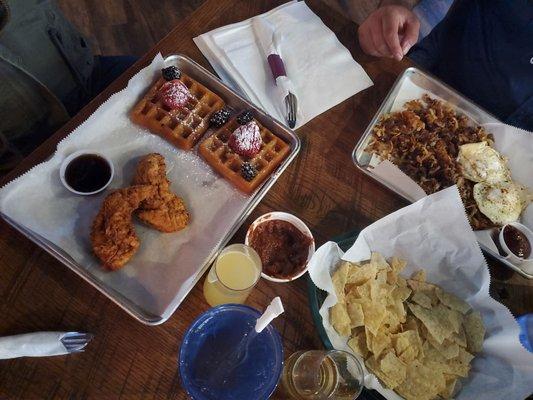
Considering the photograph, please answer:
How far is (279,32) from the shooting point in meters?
1.67

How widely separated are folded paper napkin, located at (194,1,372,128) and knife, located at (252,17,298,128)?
0.02 m

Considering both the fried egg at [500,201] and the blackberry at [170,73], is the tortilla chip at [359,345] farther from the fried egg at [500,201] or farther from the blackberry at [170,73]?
the blackberry at [170,73]

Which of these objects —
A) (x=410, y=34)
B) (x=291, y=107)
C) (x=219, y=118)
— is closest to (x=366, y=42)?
(x=410, y=34)

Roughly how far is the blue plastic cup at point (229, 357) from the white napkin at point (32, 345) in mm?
284

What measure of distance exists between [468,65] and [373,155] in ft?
2.21

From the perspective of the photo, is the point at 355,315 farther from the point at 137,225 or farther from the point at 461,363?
the point at 137,225

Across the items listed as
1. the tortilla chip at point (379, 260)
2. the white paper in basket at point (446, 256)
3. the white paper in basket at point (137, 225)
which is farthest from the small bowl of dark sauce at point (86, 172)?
the tortilla chip at point (379, 260)

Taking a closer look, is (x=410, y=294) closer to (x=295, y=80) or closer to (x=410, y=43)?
(x=295, y=80)

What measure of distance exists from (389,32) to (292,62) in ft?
1.14

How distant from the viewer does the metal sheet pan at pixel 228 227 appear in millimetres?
1154

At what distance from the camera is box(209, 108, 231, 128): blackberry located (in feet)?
4.81

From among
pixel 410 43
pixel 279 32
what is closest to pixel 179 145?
pixel 279 32

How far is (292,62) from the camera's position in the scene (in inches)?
64.9

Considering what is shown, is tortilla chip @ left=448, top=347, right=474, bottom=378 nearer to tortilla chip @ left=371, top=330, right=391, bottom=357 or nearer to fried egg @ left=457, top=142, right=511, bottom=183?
tortilla chip @ left=371, top=330, right=391, bottom=357
